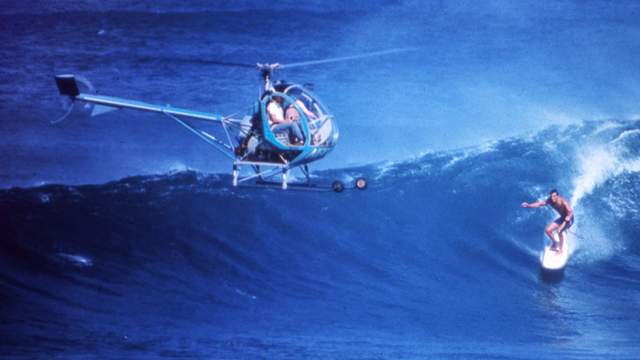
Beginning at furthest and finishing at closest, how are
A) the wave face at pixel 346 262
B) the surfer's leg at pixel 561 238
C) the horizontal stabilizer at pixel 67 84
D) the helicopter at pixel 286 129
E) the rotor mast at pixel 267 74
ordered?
the surfer's leg at pixel 561 238 → the wave face at pixel 346 262 → the horizontal stabilizer at pixel 67 84 → the helicopter at pixel 286 129 → the rotor mast at pixel 267 74

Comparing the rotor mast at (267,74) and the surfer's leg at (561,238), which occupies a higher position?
the surfer's leg at (561,238)

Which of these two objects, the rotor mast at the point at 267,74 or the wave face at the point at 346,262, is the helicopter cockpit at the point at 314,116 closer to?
the rotor mast at the point at 267,74

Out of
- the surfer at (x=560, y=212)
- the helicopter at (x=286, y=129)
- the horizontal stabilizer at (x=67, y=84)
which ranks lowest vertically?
the helicopter at (x=286, y=129)

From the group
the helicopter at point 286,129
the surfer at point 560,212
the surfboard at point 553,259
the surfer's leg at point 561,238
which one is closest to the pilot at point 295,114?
the helicopter at point 286,129

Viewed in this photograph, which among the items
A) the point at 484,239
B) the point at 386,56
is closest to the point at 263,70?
the point at 484,239

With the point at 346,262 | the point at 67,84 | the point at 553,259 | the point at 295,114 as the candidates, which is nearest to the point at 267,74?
the point at 295,114

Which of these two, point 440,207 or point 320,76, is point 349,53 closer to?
point 320,76
